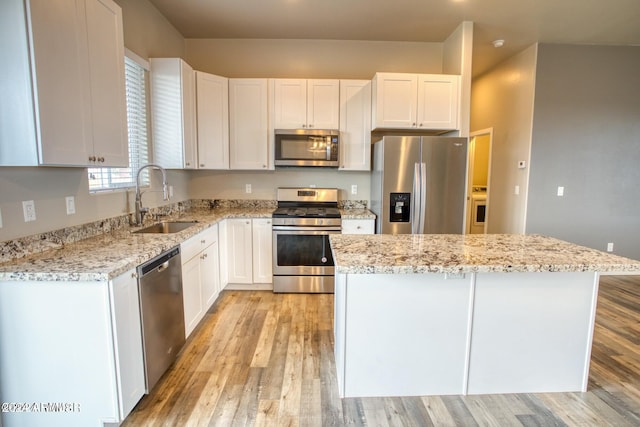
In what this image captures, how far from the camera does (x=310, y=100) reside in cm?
365

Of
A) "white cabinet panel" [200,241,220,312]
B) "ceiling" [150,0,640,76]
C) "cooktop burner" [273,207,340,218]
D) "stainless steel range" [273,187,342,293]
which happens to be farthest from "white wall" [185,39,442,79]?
"white cabinet panel" [200,241,220,312]

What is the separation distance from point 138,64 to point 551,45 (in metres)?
4.57

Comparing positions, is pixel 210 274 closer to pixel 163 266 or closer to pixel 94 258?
pixel 163 266

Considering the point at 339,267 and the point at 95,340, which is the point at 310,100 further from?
the point at 95,340

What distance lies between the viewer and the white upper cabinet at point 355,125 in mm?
3641

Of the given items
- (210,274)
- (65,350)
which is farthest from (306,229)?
(65,350)

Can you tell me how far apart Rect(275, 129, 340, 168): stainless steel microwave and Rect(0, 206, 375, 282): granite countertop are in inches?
58.0

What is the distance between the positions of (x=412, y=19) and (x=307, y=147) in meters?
1.69

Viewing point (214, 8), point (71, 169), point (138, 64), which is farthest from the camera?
point (214, 8)

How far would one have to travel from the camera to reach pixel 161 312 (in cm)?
197

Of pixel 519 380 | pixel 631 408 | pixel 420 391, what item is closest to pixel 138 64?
pixel 420 391

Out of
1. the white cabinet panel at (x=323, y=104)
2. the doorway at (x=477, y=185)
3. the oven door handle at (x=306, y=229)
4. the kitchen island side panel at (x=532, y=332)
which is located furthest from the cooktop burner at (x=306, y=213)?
the doorway at (x=477, y=185)

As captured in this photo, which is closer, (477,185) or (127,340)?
(127,340)

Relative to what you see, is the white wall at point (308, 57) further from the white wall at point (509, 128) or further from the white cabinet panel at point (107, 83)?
the white cabinet panel at point (107, 83)
